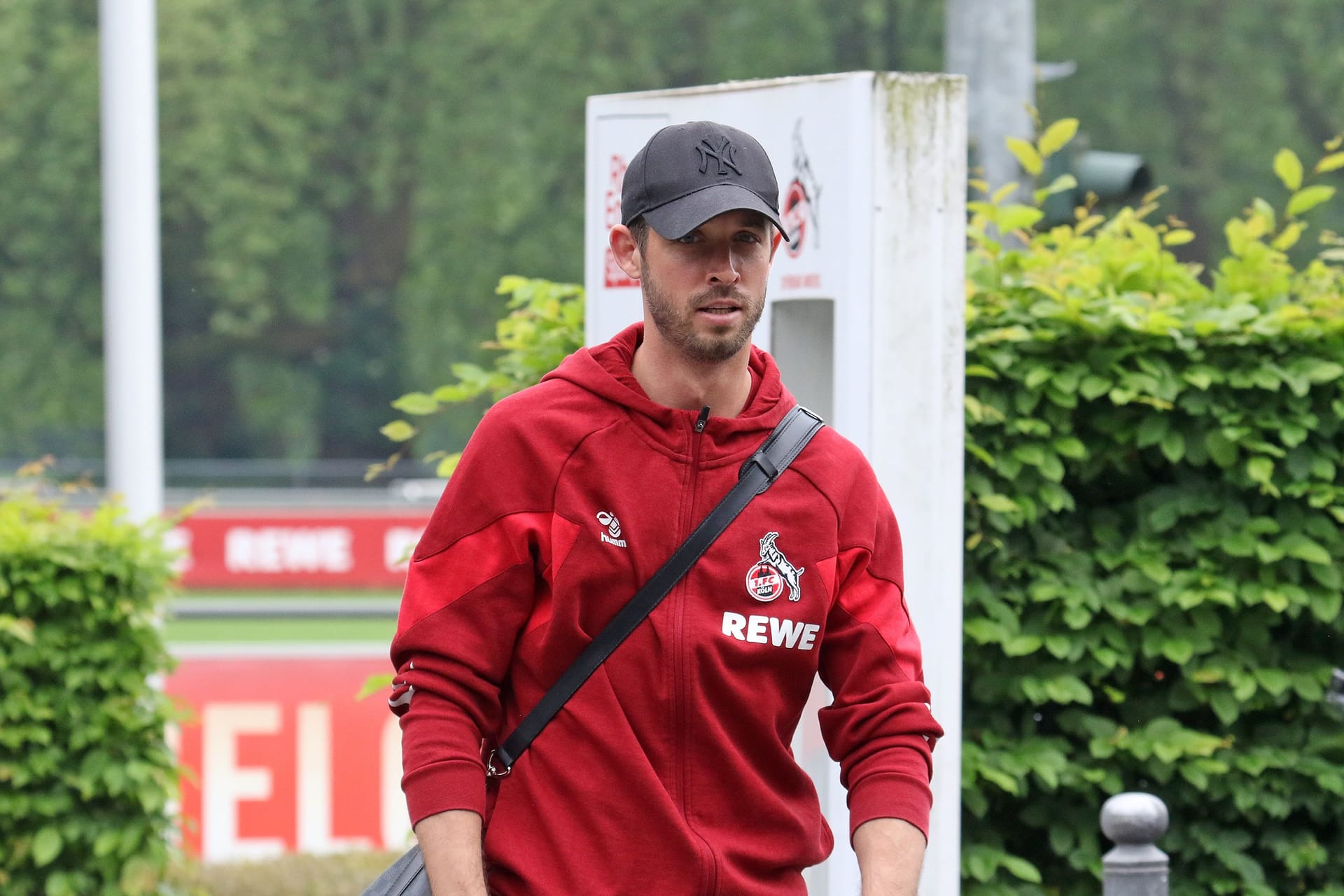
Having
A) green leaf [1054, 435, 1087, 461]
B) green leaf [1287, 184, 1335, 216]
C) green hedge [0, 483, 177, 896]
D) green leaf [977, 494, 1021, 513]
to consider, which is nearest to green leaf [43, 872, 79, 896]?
green hedge [0, 483, 177, 896]

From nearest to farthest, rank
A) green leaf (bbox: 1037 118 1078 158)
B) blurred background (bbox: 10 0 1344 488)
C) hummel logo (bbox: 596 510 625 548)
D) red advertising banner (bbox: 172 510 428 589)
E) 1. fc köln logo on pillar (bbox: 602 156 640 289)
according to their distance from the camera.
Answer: hummel logo (bbox: 596 510 625 548) → 1. fc köln logo on pillar (bbox: 602 156 640 289) → green leaf (bbox: 1037 118 1078 158) → red advertising banner (bbox: 172 510 428 589) → blurred background (bbox: 10 0 1344 488)

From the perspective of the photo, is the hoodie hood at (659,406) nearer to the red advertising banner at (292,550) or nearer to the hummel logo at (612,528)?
the hummel logo at (612,528)

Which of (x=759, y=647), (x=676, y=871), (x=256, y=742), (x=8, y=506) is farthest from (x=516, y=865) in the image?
(x=256, y=742)

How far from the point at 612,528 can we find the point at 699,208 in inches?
17.4

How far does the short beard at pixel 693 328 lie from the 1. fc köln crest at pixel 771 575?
0.26m

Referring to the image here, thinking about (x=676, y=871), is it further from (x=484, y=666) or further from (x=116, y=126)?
(x=116, y=126)

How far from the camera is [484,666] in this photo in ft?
7.80

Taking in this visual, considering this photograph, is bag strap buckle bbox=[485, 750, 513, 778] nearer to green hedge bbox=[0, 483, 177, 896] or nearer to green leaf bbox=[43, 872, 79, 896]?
green hedge bbox=[0, 483, 177, 896]

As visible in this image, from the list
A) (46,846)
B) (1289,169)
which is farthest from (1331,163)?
(46,846)

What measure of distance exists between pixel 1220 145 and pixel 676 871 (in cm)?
3668

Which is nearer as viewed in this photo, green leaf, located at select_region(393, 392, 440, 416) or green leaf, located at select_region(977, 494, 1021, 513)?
green leaf, located at select_region(977, 494, 1021, 513)

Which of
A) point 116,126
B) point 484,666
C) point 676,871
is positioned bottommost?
point 676,871

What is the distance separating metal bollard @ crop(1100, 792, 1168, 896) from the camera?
373 cm

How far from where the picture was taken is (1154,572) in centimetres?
457
